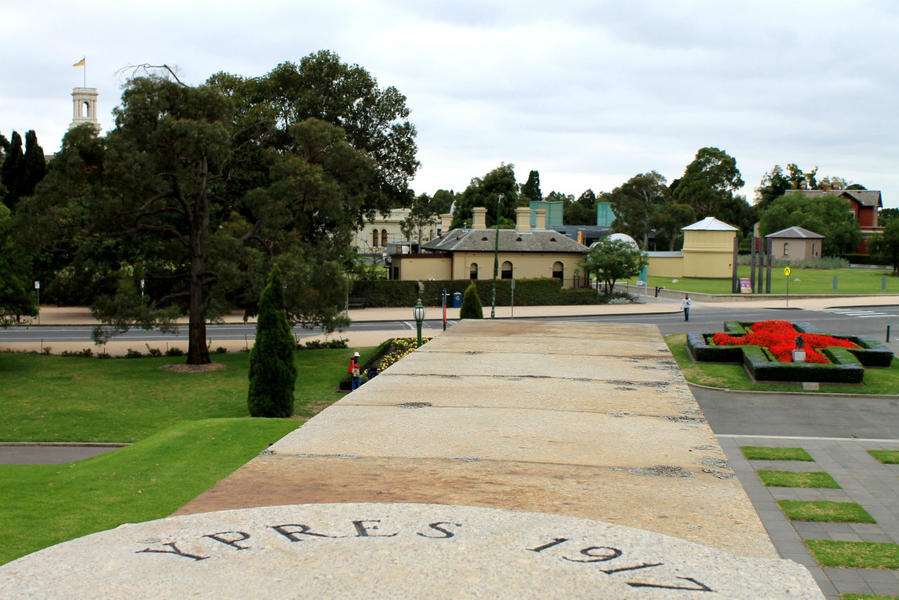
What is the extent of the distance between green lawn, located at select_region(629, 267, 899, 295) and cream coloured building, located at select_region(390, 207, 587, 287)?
32.2 feet

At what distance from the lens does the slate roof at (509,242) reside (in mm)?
63875

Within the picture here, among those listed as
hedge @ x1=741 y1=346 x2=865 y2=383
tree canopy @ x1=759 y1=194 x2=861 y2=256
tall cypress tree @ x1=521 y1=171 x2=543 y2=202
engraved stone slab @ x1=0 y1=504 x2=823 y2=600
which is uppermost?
tall cypress tree @ x1=521 y1=171 x2=543 y2=202

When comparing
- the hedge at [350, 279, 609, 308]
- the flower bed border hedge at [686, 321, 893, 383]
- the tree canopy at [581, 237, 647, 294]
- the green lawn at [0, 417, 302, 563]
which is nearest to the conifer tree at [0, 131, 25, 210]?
the hedge at [350, 279, 609, 308]

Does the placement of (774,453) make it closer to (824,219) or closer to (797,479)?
(797,479)

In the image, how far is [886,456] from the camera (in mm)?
16859

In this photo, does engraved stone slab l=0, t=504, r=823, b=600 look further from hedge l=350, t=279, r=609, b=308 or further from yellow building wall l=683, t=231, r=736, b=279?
yellow building wall l=683, t=231, r=736, b=279

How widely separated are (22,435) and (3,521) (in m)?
9.48

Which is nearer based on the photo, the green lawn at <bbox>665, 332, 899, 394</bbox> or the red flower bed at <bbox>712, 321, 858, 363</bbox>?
the green lawn at <bbox>665, 332, 899, 394</bbox>

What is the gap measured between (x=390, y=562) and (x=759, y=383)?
2214cm

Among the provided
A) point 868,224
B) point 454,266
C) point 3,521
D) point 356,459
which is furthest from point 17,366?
point 868,224

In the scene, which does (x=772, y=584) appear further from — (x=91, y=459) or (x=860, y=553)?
(x=91, y=459)

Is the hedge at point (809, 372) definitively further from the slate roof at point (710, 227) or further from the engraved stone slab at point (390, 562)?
the slate roof at point (710, 227)

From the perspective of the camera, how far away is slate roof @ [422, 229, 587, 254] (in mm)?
63875

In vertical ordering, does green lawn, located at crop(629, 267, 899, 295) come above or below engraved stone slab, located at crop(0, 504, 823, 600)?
above
